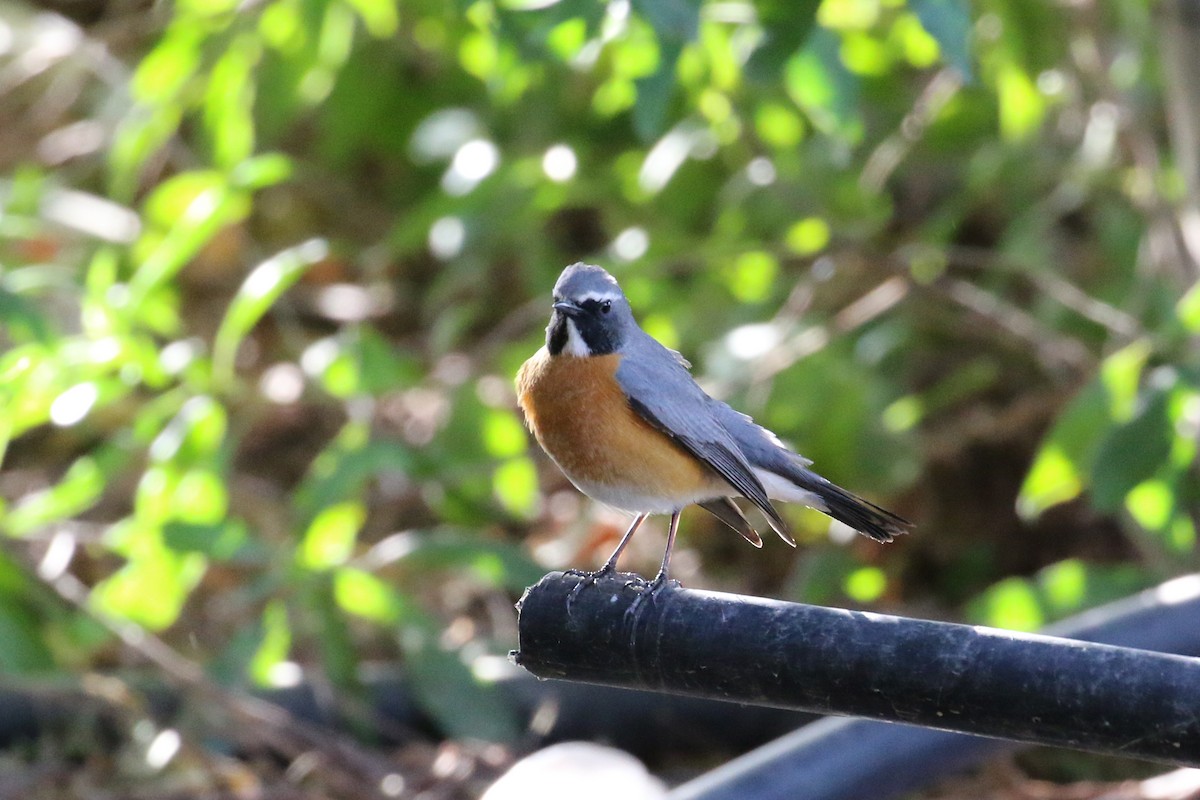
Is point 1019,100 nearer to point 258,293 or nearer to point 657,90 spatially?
point 657,90

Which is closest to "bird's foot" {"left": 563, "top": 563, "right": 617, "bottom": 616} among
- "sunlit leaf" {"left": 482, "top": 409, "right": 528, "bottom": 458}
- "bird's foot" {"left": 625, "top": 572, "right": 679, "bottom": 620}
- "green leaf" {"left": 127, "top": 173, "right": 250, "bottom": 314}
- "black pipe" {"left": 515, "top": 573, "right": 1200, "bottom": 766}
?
"black pipe" {"left": 515, "top": 573, "right": 1200, "bottom": 766}

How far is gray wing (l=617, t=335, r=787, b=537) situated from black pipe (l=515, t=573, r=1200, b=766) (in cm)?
98

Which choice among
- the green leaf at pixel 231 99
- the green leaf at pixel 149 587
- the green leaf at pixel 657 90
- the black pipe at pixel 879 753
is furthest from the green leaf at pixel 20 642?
the green leaf at pixel 657 90

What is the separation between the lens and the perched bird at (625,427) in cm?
422

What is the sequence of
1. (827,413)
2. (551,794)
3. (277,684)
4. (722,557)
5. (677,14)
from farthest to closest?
(722,557) < (827,413) < (277,684) < (551,794) < (677,14)

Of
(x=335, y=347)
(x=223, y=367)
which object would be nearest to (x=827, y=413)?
(x=335, y=347)

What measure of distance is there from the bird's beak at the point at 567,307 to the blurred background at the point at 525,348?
Answer: 0.66 metres

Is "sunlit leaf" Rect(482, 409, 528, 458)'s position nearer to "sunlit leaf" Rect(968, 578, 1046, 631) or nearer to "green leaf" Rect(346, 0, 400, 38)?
"green leaf" Rect(346, 0, 400, 38)

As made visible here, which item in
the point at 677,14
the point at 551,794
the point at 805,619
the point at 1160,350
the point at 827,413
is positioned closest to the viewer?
the point at 805,619

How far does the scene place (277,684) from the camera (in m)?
5.96

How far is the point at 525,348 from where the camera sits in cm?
678

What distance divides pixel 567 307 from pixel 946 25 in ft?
4.26

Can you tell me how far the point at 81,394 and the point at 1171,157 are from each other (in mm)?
5311

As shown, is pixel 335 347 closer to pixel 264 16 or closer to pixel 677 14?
pixel 264 16
